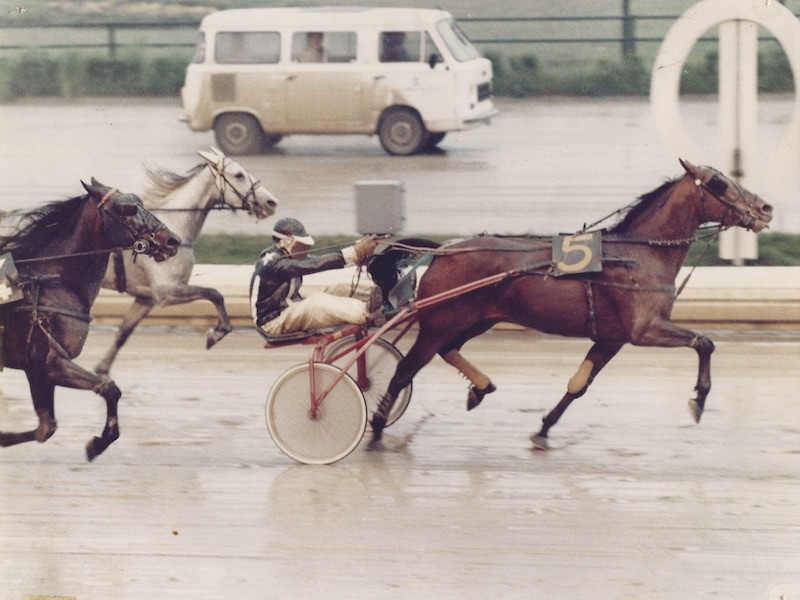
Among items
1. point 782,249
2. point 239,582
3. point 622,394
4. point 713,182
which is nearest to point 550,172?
point 782,249

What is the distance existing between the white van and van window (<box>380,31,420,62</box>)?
13 millimetres

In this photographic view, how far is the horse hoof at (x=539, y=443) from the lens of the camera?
8.40m

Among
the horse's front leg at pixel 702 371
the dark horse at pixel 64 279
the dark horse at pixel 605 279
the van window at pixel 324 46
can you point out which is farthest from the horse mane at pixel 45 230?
the van window at pixel 324 46

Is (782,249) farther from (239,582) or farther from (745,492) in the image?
(239,582)

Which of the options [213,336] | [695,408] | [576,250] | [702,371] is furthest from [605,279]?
[213,336]

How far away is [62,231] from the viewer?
7984 mm

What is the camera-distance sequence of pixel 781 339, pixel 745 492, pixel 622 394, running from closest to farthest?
pixel 745 492
pixel 622 394
pixel 781 339

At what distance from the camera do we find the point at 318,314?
8070 mm

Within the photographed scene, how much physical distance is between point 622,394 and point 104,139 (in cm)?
1297

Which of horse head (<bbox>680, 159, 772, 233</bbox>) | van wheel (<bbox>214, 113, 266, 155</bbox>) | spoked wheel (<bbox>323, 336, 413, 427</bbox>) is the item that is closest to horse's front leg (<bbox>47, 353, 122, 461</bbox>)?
spoked wheel (<bbox>323, 336, 413, 427</bbox>)

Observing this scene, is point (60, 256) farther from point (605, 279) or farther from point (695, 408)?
Answer: point (695, 408)

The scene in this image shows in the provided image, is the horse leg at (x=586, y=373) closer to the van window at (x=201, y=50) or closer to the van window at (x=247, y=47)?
the van window at (x=247, y=47)

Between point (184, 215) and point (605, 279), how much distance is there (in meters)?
3.43

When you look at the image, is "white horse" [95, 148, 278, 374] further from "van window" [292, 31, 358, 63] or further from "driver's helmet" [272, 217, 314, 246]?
"van window" [292, 31, 358, 63]
